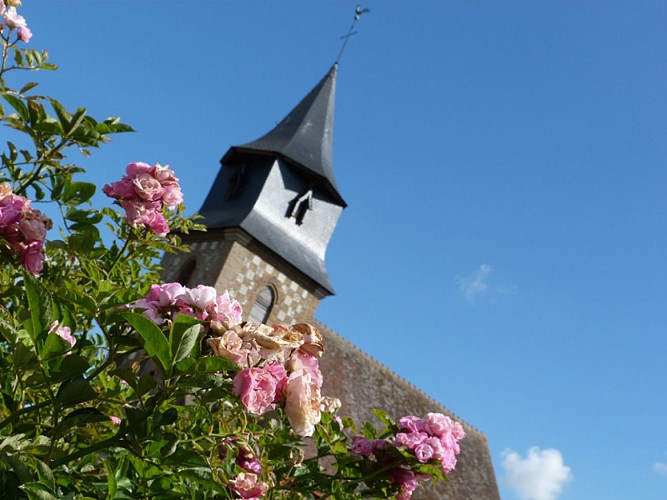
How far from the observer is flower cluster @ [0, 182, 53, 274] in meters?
1.95

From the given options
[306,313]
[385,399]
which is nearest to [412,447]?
[306,313]

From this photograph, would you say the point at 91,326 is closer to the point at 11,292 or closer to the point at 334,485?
the point at 11,292

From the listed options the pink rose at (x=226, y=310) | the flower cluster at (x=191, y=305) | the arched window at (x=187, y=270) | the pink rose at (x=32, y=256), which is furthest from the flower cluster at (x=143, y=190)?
the arched window at (x=187, y=270)

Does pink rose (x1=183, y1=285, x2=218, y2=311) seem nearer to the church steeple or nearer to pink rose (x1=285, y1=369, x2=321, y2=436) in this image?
pink rose (x1=285, y1=369, x2=321, y2=436)

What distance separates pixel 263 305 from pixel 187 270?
1898 mm

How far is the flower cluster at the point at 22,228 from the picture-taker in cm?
195

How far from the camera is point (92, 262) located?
2.51 metres

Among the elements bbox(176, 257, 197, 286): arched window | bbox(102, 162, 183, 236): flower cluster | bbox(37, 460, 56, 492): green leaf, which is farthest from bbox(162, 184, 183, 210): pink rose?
bbox(176, 257, 197, 286): arched window

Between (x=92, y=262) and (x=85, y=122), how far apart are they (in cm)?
55

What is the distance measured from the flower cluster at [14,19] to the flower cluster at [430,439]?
7.71 feet

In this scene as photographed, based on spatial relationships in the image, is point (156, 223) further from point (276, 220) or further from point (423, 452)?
point (276, 220)

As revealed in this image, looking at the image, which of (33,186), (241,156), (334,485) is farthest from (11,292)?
(241,156)

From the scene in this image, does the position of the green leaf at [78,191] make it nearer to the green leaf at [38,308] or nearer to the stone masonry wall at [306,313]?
the green leaf at [38,308]

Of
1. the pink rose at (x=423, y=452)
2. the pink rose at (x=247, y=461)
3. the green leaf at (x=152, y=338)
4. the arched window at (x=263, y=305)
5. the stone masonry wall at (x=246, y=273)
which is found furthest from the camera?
the arched window at (x=263, y=305)
